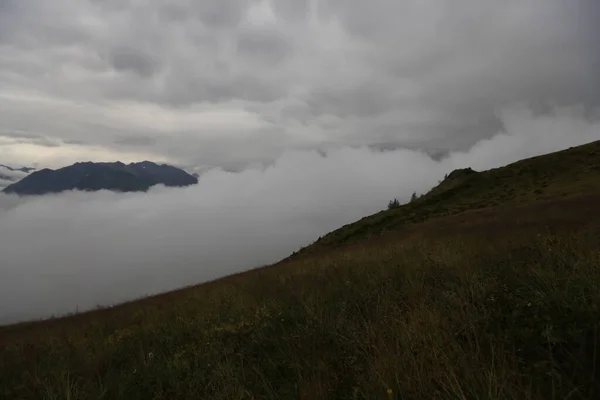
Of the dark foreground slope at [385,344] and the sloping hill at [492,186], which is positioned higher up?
the sloping hill at [492,186]

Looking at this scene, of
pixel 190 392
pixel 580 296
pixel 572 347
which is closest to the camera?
pixel 572 347

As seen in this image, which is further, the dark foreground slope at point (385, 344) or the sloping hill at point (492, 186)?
the sloping hill at point (492, 186)

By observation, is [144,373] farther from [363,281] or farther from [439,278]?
[439,278]

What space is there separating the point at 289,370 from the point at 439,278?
A: 9.86ft

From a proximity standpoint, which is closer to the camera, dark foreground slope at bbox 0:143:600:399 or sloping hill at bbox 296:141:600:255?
dark foreground slope at bbox 0:143:600:399

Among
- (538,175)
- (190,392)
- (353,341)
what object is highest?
(538,175)

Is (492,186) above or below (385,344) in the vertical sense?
above

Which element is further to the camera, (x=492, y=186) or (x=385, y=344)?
(x=492, y=186)

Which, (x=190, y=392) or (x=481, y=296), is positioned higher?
(x=481, y=296)

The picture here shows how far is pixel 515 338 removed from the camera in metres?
3.52

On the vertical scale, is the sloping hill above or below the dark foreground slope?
above

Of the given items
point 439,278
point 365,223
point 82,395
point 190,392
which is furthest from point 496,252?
point 365,223

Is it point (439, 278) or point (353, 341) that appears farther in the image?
point (439, 278)

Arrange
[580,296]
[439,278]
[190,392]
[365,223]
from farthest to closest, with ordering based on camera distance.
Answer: [365,223] < [439,278] < [190,392] < [580,296]
